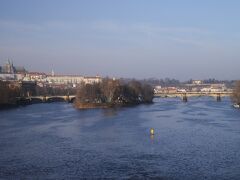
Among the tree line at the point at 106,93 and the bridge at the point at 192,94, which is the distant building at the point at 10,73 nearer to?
the bridge at the point at 192,94

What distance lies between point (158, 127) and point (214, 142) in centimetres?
713

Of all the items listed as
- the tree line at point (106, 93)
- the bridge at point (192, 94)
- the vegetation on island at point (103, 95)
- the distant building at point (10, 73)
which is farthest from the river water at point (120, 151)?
the distant building at point (10, 73)

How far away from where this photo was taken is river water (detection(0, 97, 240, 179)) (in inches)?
616

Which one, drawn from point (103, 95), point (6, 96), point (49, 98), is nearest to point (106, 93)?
point (103, 95)

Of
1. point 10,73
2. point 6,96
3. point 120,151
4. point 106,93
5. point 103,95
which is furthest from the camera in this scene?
point 10,73

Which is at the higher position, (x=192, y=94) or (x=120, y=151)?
(x=192, y=94)

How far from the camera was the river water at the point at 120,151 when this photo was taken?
15.6 m

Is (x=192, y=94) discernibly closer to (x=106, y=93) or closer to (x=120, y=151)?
(x=106, y=93)

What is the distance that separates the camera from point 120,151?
19.5 meters

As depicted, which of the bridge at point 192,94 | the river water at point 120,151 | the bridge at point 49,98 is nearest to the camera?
the river water at point 120,151

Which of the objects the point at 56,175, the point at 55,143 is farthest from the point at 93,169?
the point at 55,143

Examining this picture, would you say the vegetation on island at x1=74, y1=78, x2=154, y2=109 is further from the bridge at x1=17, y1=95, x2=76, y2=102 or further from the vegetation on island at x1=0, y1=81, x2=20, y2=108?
the bridge at x1=17, y1=95, x2=76, y2=102

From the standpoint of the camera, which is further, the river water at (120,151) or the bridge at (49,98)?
the bridge at (49,98)

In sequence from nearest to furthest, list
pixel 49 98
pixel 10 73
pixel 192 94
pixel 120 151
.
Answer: pixel 120 151, pixel 49 98, pixel 192 94, pixel 10 73
